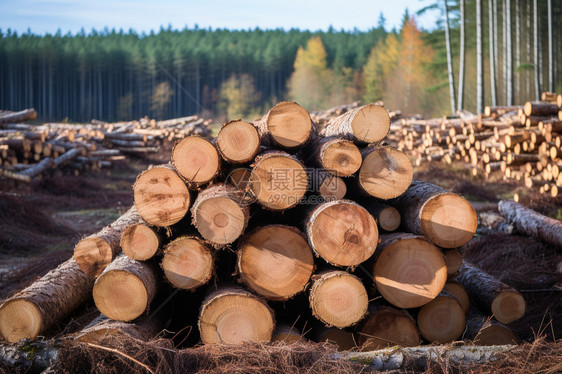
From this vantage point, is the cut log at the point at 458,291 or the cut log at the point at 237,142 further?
the cut log at the point at 458,291

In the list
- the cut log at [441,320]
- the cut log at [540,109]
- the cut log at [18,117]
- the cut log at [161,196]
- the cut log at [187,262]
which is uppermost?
the cut log at [18,117]

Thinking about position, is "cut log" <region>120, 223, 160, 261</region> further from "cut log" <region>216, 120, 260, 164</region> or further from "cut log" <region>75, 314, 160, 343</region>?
"cut log" <region>216, 120, 260, 164</region>

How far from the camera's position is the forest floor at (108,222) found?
4.68 metres

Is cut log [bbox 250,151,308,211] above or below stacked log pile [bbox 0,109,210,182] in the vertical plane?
below

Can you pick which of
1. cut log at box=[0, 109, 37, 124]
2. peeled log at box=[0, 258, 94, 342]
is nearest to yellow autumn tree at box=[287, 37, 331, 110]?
cut log at box=[0, 109, 37, 124]

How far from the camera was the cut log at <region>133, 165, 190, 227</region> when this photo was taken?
3.57m

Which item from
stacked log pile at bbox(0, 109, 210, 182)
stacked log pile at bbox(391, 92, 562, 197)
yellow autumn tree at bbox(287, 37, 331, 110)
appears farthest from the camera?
yellow autumn tree at bbox(287, 37, 331, 110)

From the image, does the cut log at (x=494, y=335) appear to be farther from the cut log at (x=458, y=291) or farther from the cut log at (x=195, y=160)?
the cut log at (x=195, y=160)

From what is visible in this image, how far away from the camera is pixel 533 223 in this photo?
19.0 ft

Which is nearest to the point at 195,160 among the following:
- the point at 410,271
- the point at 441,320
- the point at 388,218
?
the point at 388,218

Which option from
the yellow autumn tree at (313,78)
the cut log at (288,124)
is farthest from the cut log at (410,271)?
the yellow autumn tree at (313,78)

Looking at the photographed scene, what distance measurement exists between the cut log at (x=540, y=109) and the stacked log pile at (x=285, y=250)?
677cm

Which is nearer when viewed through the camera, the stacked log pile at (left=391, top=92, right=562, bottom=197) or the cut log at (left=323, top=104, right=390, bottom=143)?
the cut log at (left=323, top=104, right=390, bottom=143)

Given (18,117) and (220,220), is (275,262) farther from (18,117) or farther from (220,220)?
(18,117)
